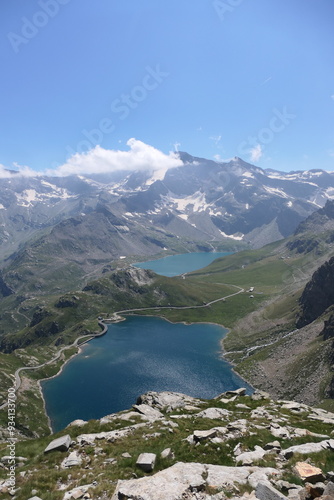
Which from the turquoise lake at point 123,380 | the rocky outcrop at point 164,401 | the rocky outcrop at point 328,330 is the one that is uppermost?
the rocky outcrop at point 164,401

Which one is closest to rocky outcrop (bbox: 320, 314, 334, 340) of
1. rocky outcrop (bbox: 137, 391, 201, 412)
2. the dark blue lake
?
the dark blue lake

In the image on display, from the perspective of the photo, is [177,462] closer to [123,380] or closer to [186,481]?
[186,481]

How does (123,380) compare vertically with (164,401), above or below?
below

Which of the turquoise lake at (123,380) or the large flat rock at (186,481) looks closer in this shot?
the large flat rock at (186,481)

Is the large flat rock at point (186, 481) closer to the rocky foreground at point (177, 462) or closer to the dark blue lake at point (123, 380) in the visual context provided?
the rocky foreground at point (177, 462)

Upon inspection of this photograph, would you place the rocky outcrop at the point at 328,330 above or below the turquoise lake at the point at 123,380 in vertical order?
above

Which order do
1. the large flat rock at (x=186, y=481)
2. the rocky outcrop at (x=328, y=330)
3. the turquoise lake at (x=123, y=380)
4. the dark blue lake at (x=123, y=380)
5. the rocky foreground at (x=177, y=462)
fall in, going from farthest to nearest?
the rocky outcrop at (x=328, y=330)
the dark blue lake at (x=123, y=380)
the turquoise lake at (x=123, y=380)
the rocky foreground at (x=177, y=462)
the large flat rock at (x=186, y=481)

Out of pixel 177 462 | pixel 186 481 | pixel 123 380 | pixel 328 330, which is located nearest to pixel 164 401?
pixel 177 462

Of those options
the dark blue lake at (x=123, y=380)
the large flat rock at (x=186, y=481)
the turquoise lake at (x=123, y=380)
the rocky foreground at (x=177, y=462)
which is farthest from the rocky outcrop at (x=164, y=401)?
the turquoise lake at (x=123, y=380)
